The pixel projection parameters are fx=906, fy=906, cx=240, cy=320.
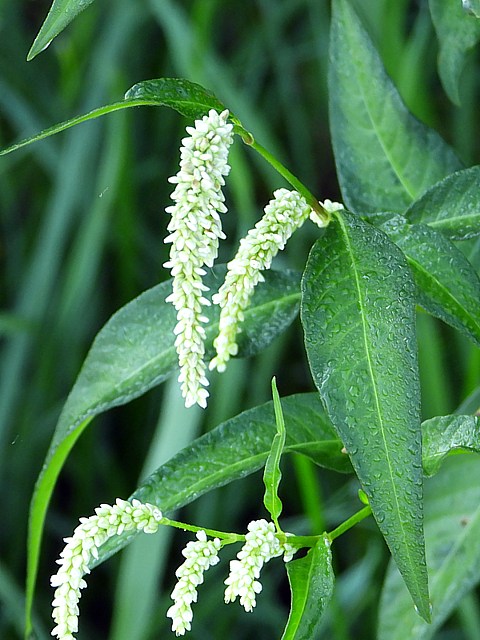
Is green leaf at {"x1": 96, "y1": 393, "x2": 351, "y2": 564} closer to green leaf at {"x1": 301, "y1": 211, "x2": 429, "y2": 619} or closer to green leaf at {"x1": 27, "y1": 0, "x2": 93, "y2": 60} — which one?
green leaf at {"x1": 301, "y1": 211, "x2": 429, "y2": 619}

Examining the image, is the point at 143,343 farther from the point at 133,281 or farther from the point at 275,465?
the point at 133,281

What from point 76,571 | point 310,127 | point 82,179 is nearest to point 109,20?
point 82,179

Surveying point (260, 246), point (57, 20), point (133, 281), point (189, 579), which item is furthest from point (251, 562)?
point (133, 281)

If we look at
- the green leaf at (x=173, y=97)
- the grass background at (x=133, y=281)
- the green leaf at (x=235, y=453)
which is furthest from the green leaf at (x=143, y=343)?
the grass background at (x=133, y=281)

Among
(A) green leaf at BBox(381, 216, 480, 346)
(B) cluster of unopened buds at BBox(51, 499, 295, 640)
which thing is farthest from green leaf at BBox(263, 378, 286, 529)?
(A) green leaf at BBox(381, 216, 480, 346)

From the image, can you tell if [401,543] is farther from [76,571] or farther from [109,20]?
[109,20]
